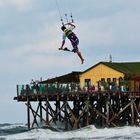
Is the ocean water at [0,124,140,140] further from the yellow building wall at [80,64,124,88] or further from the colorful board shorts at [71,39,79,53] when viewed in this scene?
the colorful board shorts at [71,39,79,53]

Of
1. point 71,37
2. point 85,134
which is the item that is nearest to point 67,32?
point 71,37

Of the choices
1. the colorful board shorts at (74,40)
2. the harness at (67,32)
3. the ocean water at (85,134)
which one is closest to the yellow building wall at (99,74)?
the colorful board shorts at (74,40)

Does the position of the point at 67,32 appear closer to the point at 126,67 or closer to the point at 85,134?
the point at 126,67

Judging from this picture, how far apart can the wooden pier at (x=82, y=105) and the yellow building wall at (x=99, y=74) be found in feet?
6.93

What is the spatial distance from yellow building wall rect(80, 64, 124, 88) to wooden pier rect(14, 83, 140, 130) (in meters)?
2.11

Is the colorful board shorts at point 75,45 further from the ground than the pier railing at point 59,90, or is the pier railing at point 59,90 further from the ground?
the colorful board shorts at point 75,45

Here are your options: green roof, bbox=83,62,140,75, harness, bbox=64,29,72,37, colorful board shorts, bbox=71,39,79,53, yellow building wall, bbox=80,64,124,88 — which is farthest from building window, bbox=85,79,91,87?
harness, bbox=64,29,72,37

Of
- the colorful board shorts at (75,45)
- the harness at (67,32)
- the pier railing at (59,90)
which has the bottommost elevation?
the pier railing at (59,90)

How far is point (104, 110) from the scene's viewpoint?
76938mm

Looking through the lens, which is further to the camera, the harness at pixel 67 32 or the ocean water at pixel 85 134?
the harness at pixel 67 32

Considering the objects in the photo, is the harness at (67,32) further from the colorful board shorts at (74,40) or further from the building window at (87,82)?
the building window at (87,82)

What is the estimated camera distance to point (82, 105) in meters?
80.2

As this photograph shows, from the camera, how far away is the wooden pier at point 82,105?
7338cm

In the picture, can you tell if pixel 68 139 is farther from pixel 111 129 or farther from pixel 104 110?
pixel 104 110
